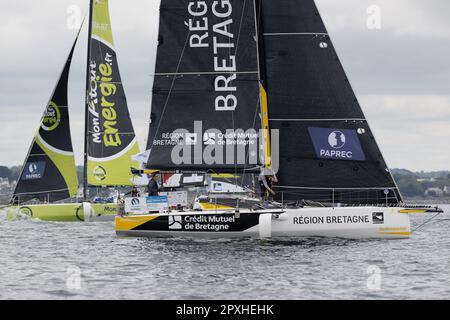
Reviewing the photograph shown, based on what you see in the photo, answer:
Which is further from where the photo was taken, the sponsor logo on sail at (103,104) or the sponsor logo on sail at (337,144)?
the sponsor logo on sail at (103,104)

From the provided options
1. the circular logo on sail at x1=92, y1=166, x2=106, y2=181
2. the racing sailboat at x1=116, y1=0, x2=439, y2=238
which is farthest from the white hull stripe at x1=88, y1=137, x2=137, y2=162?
the racing sailboat at x1=116, y1=0, x2=439, y2=238

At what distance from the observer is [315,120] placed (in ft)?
95.8

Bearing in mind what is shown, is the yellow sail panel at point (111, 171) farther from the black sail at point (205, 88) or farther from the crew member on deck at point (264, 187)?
the crew member on deck at point (264, 187)

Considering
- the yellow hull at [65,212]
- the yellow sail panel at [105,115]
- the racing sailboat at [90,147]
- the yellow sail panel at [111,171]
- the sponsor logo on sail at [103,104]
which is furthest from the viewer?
the sponsor logo on sail at [103,104]

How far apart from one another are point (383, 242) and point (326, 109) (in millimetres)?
4483

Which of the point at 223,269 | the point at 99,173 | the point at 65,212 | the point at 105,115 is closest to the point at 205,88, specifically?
the point at 223,269

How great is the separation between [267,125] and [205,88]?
248cm

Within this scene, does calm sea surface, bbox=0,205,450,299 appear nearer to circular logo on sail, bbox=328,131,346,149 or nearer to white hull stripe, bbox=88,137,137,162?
circular logo on sail, bbox=328,131,346,149

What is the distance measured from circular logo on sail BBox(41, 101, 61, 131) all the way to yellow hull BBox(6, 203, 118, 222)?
417 centimetres

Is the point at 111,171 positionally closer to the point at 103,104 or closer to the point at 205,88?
the point at 103,104

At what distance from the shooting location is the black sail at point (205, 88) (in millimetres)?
Result: 30297

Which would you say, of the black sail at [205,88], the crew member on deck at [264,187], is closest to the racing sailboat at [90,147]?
the black sail at [205,88]
